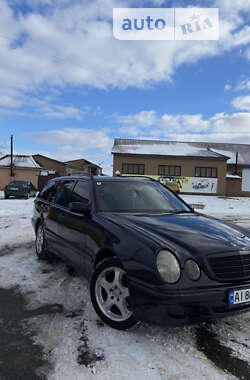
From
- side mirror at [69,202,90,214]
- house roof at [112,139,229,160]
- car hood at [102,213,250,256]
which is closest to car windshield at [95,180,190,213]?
side mirror at [69,202,90,214]

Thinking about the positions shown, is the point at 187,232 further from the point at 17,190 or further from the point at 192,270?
the point at 17,190

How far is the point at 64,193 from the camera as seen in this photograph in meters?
4.49

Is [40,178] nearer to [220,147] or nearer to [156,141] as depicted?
[156,141]

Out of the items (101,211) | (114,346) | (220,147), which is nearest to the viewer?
(114,346)

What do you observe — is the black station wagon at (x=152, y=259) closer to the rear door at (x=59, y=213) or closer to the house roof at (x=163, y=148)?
the rear door at (x=59, y=213)

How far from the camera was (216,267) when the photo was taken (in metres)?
2.46

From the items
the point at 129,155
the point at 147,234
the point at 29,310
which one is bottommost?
the point at 29,310

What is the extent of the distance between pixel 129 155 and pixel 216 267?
97.0ft

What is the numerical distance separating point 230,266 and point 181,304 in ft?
1.98

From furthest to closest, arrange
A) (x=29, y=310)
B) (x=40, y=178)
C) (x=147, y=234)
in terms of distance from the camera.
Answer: (x=40, y=178) → (x=29, y=310) → (x=147, y=234)

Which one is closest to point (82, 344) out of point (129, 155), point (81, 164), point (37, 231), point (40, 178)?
point (37, 231)

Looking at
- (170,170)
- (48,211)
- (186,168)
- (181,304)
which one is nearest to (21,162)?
(170,170)

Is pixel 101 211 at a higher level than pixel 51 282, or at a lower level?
higher

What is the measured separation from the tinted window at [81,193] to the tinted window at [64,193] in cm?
17
